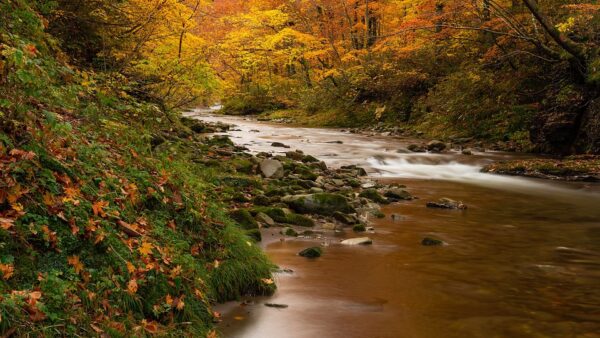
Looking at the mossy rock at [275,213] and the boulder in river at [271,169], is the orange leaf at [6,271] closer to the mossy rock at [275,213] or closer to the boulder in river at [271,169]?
the mossy rock at [275,213]

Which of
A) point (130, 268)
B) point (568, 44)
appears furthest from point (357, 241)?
point (568, 44)

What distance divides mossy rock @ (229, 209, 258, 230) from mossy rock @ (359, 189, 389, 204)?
3851 millimetres

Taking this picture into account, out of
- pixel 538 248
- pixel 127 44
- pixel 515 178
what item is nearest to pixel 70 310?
pixel 538 248

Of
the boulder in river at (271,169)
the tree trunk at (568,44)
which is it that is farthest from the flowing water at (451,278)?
the tree trunk at (568,44)

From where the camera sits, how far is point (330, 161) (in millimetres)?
16562

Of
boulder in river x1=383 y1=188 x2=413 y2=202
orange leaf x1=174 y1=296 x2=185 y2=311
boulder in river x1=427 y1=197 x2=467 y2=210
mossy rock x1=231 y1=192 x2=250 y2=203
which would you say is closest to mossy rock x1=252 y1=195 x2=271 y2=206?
mossy rock x1=231 y1=192 x2=250 y2=203

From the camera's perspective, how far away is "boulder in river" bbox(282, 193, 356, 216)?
917cm

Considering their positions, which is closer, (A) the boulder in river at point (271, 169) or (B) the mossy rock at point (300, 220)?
(B) the mossy rock at point (300, 220)

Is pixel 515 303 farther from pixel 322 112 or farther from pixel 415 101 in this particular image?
pixel 322 112

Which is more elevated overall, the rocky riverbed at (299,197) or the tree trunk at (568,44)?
the tree trunk at (568,44)

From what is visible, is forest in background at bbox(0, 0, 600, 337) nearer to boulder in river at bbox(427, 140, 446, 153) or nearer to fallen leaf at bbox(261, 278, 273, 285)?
fallen leaf at bbox(261, 278, 273, 285)

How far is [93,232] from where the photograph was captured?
3754 mm

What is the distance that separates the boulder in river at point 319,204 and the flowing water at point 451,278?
0.74 metres

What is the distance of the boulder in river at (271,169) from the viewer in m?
11.5
